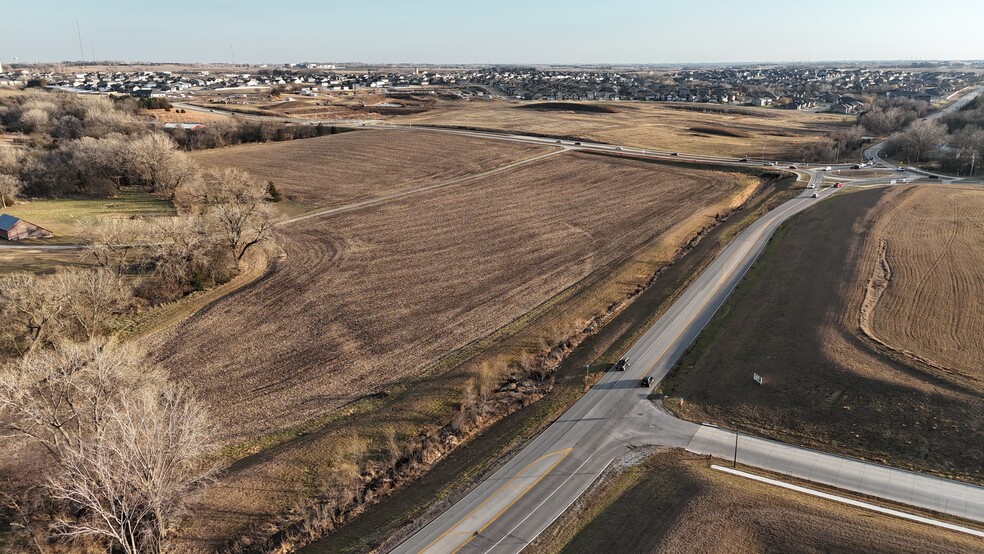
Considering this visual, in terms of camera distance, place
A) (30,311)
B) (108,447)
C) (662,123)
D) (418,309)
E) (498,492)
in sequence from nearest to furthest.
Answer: (108,447) → (498,492) → (30,311) → (418,309) → (662,123)

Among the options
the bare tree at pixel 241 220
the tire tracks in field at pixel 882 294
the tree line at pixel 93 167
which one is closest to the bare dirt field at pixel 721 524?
the tire tracks in field at pixel 882 294

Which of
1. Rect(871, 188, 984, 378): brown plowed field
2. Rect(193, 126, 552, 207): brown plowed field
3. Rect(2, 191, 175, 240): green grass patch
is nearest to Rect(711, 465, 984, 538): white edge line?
Rect(871, 188, 984, 378): brown plowed field

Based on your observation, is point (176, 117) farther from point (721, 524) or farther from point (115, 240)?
point (721, 524)

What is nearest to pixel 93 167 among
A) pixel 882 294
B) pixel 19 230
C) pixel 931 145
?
pixel 19 230

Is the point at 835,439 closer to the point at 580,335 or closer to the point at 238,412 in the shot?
the point at 580,335

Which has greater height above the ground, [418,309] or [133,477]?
[133,477]

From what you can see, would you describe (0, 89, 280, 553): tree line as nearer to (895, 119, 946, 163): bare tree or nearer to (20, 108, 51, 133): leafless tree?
(20, 108, 51, 133): leafless tree
